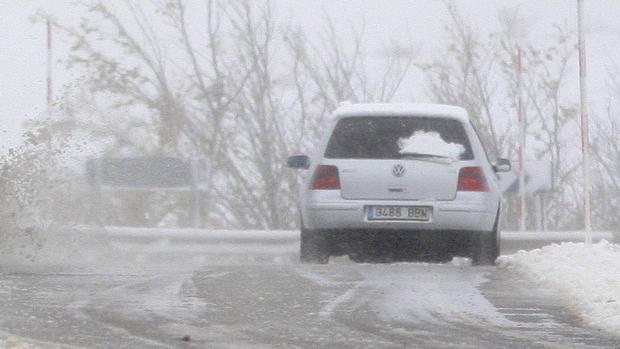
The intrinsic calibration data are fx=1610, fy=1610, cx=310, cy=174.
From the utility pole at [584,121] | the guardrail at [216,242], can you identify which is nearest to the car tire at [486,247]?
the utility pole at [584,121]

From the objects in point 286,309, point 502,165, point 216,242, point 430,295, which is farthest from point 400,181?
point 286,309

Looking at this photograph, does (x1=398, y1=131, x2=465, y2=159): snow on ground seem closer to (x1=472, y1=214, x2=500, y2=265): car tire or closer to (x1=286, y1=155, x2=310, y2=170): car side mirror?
(x1=472, y1=214, x2=500, y2=265): car tire

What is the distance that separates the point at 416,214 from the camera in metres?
14.3

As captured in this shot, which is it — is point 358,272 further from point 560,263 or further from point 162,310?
point 162,310

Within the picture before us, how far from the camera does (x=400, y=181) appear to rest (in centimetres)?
1423

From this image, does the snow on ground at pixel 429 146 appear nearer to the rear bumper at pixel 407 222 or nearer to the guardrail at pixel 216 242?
the rear bumper at pixel 407 222

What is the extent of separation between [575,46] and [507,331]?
27494mm

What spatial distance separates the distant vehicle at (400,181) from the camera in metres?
14.3

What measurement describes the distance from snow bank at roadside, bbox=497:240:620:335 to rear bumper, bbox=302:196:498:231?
0.53m

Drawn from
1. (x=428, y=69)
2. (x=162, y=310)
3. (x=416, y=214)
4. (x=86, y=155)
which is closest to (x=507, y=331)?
(x=162, y=310)

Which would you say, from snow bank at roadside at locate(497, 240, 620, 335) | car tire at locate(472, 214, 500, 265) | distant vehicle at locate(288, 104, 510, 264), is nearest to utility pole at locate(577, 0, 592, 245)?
snow bank at roadside at locate(497, 240, 620, 335)

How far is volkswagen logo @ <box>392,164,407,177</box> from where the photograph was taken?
14.2 metres

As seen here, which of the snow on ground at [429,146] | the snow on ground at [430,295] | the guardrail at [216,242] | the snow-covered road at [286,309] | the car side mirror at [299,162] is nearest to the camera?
the snow-covered road at [286,309]

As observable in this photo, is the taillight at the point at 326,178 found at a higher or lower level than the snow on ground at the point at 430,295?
higher
